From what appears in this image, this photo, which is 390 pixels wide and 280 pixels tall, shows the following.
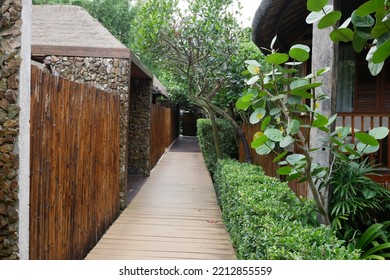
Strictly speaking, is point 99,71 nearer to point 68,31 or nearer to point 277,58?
point 68,31

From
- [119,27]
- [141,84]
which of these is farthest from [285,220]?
[119,27]

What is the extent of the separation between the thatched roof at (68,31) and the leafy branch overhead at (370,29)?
559cm

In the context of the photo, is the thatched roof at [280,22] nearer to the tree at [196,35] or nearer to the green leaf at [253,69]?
the tree at [196,35]

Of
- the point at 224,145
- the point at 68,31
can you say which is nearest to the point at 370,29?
the point at 68,31

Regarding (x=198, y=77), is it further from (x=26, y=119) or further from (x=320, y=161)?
(x=26, y=119)

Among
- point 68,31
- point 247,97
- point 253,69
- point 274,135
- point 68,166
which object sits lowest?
point 68,166

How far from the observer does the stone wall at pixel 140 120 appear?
1091cm

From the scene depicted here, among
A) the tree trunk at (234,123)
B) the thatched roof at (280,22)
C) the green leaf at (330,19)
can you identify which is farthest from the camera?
the tree trunk at (234,123)

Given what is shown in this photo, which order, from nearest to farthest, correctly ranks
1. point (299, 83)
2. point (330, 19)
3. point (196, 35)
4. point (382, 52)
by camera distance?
point (382, 52) < point (330, 19) < point (299, 83) < point (196, 35)

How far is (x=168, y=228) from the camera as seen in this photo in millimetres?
6133

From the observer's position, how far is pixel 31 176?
3.18 m

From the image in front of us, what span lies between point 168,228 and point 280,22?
13.6 ft

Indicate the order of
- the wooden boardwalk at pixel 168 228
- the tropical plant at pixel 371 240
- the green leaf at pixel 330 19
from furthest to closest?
the wooden boardwalk at pixel 168 228 → the tropical plant at pixel 371 240 → the green leaf at pixel 330 19

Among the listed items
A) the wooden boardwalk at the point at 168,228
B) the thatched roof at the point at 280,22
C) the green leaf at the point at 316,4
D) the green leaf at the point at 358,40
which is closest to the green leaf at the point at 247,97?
the green leaf at the point at 316,4
